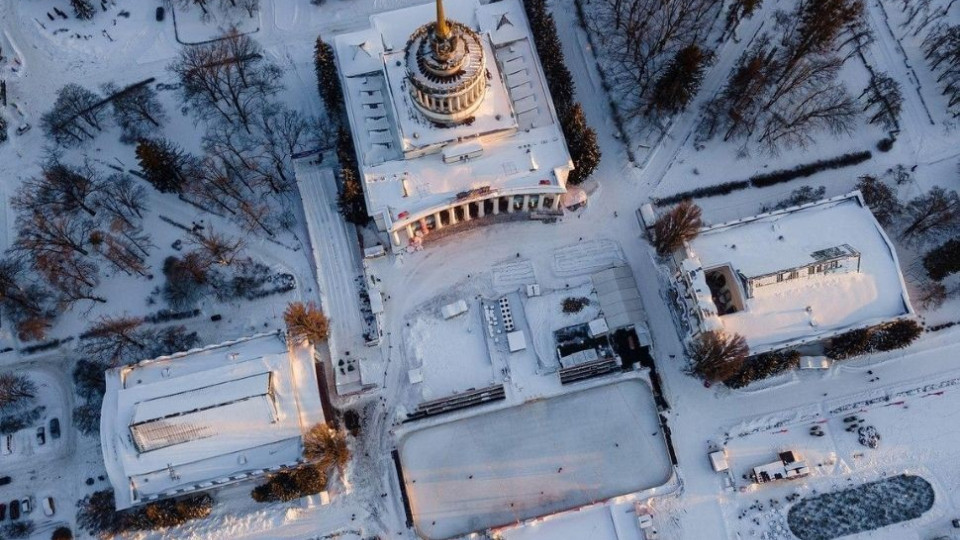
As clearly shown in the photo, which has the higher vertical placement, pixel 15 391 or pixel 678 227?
pixel 15 391

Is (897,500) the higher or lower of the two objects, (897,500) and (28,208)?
the lower

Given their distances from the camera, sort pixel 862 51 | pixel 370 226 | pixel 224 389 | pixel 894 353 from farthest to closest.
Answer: pixel 862 51
pixel 370 226
pixel 894 353
pixel 224 389

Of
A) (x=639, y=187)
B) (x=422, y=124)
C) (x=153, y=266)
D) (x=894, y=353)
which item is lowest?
(x=894, y=353)

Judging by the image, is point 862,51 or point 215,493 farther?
point 862,51

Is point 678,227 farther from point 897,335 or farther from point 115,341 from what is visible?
point 115,341

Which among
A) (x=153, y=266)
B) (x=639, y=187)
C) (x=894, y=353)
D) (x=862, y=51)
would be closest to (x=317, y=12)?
(x=153, y=266)

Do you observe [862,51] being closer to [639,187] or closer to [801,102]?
[801,102]

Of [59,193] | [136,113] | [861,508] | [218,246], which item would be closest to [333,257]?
[218,246]

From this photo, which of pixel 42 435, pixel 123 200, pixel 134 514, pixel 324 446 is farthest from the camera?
pixel 123 200
